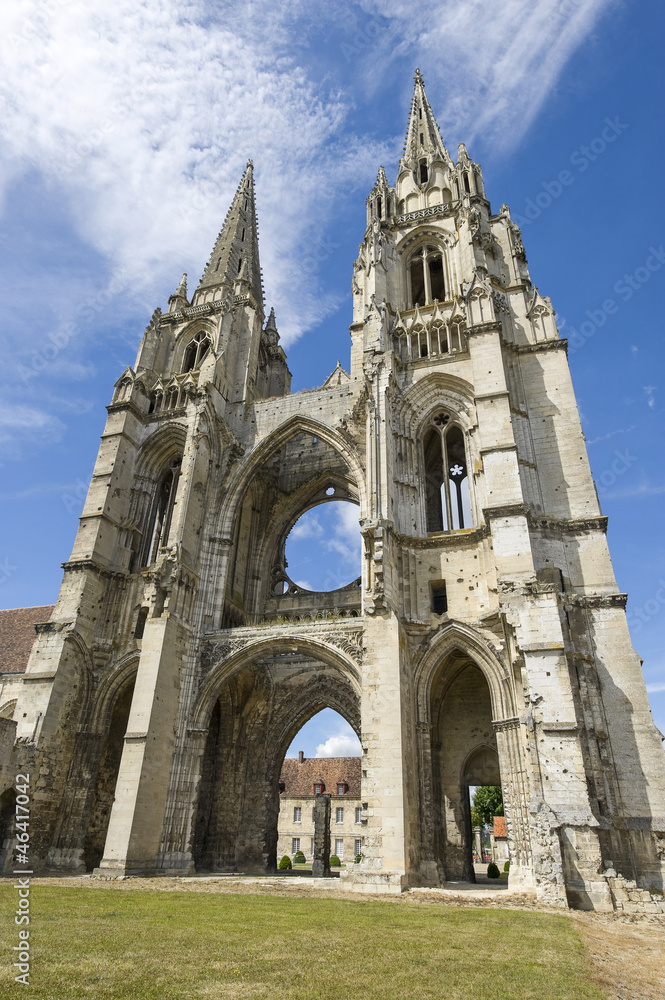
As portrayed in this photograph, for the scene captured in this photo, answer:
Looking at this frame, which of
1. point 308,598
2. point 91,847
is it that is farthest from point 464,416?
point 91,847

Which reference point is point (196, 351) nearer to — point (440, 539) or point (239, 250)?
point (239, 250)

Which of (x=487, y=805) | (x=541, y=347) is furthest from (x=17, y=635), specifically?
(x=487, y=805)

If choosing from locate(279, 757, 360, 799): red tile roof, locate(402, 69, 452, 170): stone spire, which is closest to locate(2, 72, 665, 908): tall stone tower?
locate(402, 69, 452, 170): stone spire

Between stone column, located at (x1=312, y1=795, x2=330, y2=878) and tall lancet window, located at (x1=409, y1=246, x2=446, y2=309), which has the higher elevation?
tall lancet window, located at (x1=409, y1=246, x2=446, y2=309)

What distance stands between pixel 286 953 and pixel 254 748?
49.5 feet

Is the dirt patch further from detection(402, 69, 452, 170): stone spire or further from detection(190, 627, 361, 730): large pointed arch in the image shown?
detection(402, 69, 452, 170): stone spire

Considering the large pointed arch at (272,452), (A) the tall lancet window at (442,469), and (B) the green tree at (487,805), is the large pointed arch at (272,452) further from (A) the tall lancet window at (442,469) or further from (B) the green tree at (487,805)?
(B) the green tree at (487,805)

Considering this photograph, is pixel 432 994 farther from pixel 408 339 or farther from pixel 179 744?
pixel 408 339

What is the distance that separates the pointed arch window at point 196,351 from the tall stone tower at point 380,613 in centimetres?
14

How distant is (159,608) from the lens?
17.4 m

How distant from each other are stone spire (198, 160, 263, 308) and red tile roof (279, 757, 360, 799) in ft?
90.9

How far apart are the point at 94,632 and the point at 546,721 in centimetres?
1284

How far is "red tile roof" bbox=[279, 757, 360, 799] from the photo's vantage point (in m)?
39.1

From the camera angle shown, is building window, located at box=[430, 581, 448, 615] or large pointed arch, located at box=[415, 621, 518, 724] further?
building window, located at box=[430, 581, 448, 615]
